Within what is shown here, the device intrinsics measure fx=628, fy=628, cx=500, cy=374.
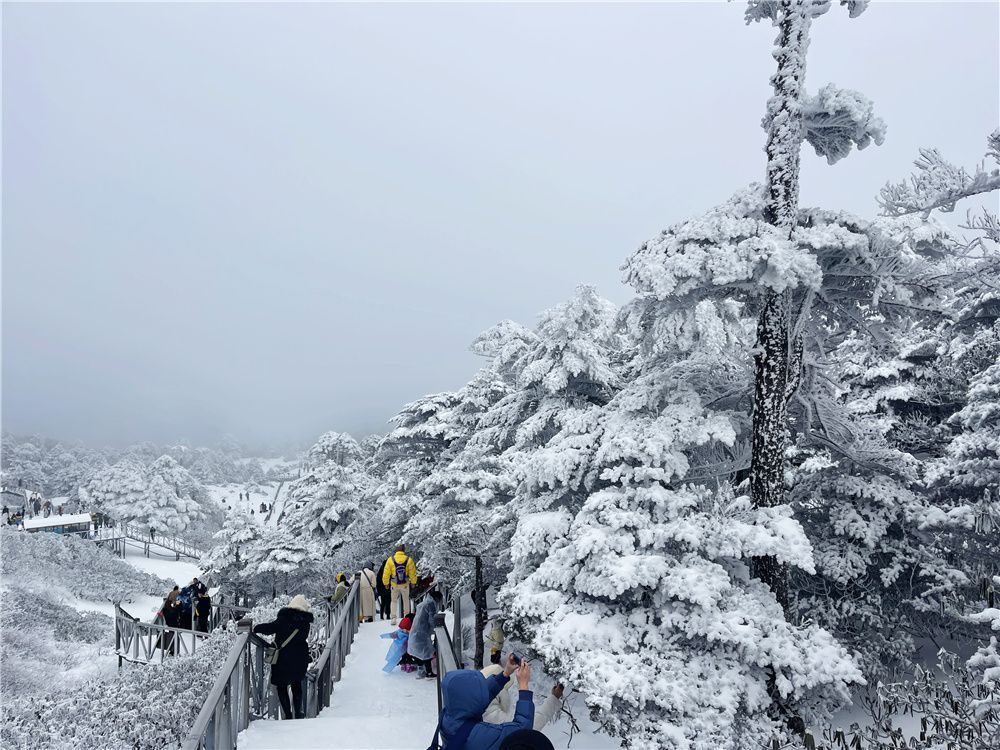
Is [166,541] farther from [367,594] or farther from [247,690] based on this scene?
[247,690]

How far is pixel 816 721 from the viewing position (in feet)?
26.6

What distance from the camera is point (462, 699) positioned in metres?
4.15

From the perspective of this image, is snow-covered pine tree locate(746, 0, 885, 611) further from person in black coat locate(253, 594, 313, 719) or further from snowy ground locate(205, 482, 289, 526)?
snowy ground locate(205, 482, 289, 526)

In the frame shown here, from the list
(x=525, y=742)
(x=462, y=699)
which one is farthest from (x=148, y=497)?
(x=525, y=742)

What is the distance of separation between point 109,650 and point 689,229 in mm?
23404

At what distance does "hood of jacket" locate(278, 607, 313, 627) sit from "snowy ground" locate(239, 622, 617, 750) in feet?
3.82

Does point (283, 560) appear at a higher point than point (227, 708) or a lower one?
lower

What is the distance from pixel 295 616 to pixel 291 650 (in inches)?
16.3

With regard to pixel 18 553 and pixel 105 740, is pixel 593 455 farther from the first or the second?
pixel 18 553

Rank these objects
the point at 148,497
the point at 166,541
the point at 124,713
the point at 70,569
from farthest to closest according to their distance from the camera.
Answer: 1. the point at 148,497
2. the point at 166,541
3. the point at 70,569
4. the point at 124,713

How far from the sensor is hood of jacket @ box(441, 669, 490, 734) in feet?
13.6

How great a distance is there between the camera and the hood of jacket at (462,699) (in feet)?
13.6

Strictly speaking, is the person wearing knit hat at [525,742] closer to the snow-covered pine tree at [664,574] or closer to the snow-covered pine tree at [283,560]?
the snow-covered pine tree at [664,574]

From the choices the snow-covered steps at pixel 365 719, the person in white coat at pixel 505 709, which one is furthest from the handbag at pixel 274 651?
the person in white coat at pixel 505 709
